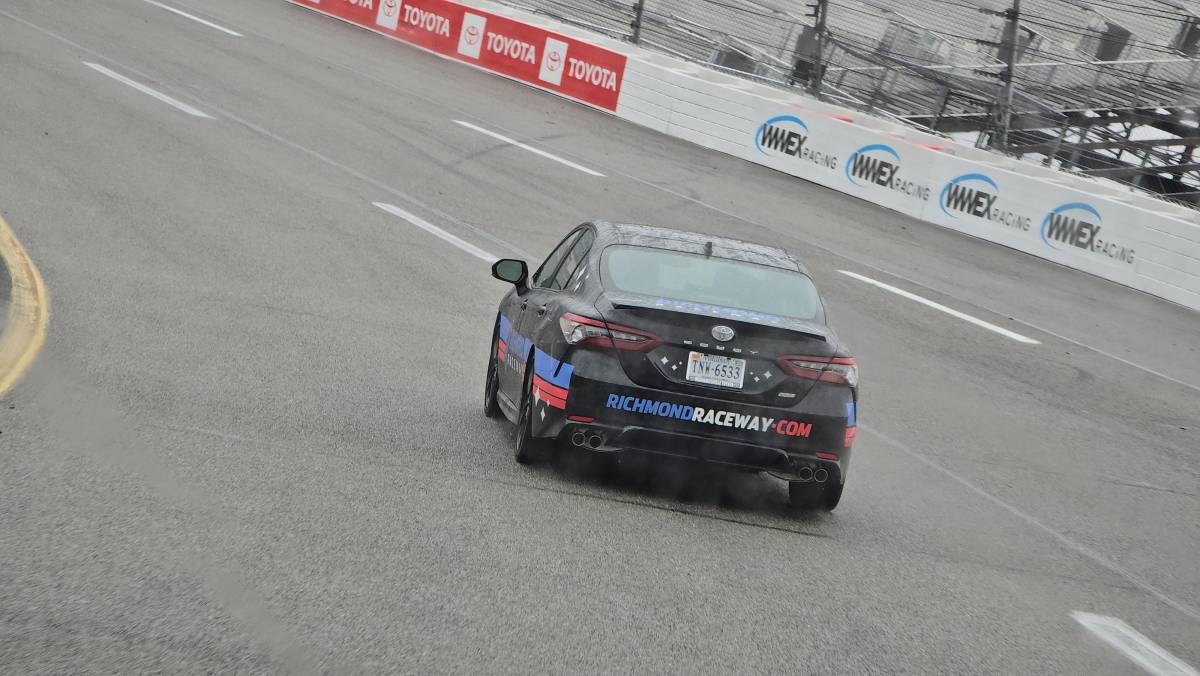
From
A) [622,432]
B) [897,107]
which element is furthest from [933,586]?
[897,107]

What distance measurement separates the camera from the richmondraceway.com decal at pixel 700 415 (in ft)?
23.2

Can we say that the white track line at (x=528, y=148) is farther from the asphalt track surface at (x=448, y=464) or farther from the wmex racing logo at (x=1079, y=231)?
the wmex racing logo at (x=1079, y=231)

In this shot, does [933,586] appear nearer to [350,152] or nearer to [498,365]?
[498,365]

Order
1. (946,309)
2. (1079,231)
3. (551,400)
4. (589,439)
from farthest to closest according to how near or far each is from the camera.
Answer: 1. (1079,231)
2. (946,309)
3. (551,400)
4. (589,439)

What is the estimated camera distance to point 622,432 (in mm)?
7137

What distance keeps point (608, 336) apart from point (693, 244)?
3.82 ft

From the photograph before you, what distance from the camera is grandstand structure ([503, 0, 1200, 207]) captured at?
26906mm

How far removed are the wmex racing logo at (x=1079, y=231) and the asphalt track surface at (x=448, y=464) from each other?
4.67ft

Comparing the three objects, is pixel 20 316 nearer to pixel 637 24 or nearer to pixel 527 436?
pixel 527 436

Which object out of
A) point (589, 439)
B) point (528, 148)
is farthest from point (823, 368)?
point (528, 148)

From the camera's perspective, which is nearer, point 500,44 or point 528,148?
point 528,148

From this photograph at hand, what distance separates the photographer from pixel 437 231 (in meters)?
16.0

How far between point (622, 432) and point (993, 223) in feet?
50.7

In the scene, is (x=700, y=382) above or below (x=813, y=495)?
above
